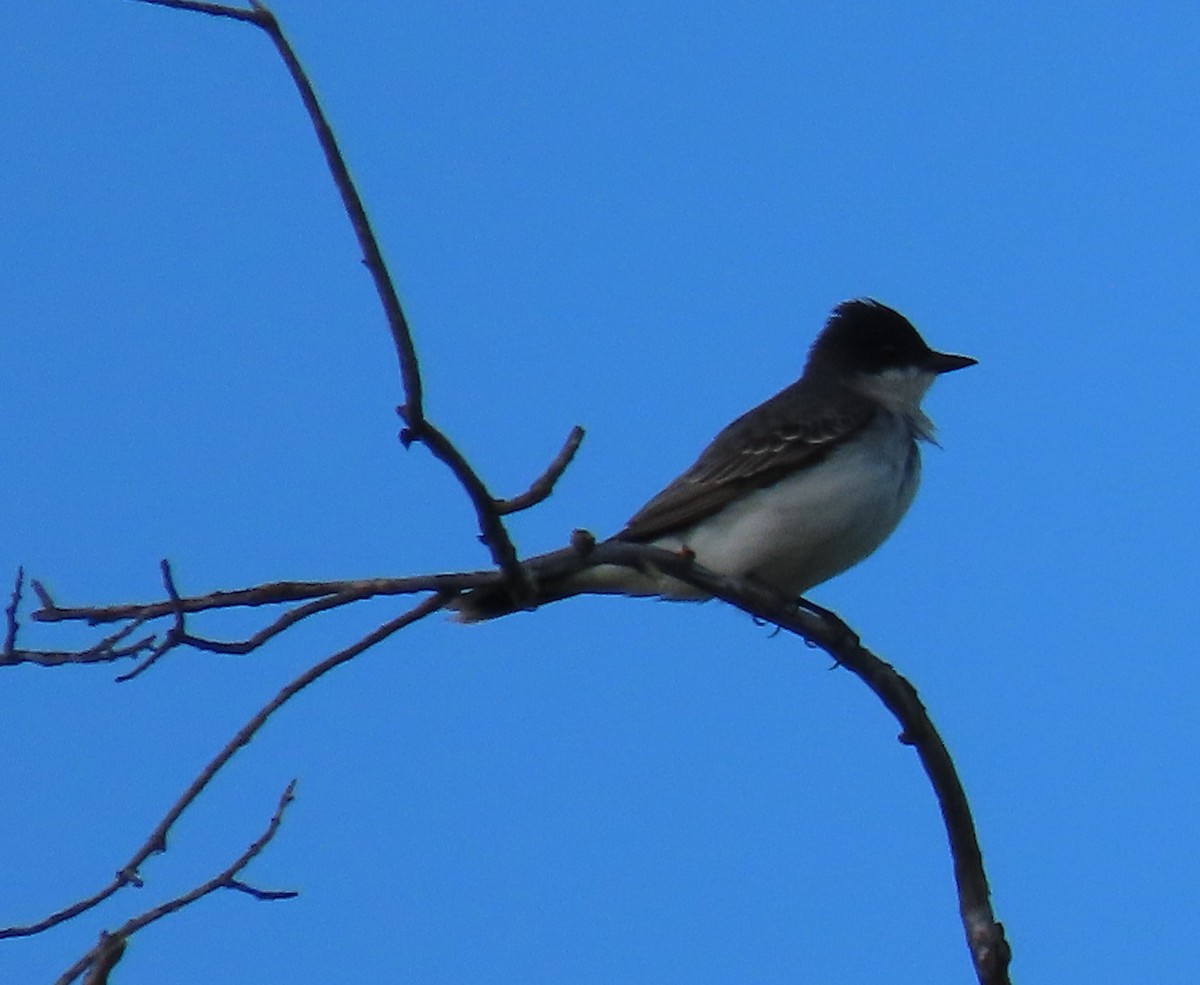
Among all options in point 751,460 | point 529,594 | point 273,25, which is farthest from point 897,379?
point 273,25

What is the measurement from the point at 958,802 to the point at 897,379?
209 inches

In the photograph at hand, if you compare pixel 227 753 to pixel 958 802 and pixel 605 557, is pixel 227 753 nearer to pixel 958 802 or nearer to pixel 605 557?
pixel 605 557

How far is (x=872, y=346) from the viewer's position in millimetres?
10547

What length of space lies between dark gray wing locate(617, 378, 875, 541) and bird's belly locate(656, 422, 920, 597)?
6 centimetres

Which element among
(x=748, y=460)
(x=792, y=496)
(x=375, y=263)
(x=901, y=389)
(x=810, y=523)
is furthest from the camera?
(x=901, y=389)

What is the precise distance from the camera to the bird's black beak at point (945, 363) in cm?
1041

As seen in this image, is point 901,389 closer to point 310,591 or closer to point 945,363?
point 945,363

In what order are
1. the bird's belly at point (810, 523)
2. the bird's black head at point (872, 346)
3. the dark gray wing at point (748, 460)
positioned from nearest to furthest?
the bird's belly at point (810, 523)
the dark gray wing at point (748, 460)
the bird's black head at point (872, 346)

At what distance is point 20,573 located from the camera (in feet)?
18.1

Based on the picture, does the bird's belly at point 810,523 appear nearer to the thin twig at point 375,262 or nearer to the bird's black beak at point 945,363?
the bird's black beak at point 945,363

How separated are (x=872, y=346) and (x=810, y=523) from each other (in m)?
2.33

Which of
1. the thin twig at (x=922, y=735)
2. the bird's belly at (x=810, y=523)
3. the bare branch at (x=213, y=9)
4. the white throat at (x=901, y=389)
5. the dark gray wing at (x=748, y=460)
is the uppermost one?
the white throat at (x=901, y=389)

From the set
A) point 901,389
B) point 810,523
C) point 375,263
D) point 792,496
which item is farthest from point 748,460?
point 375,263

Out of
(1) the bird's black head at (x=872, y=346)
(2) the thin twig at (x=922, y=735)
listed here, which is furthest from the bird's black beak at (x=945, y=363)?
(2) the thin twig at (x=922, y=735)
